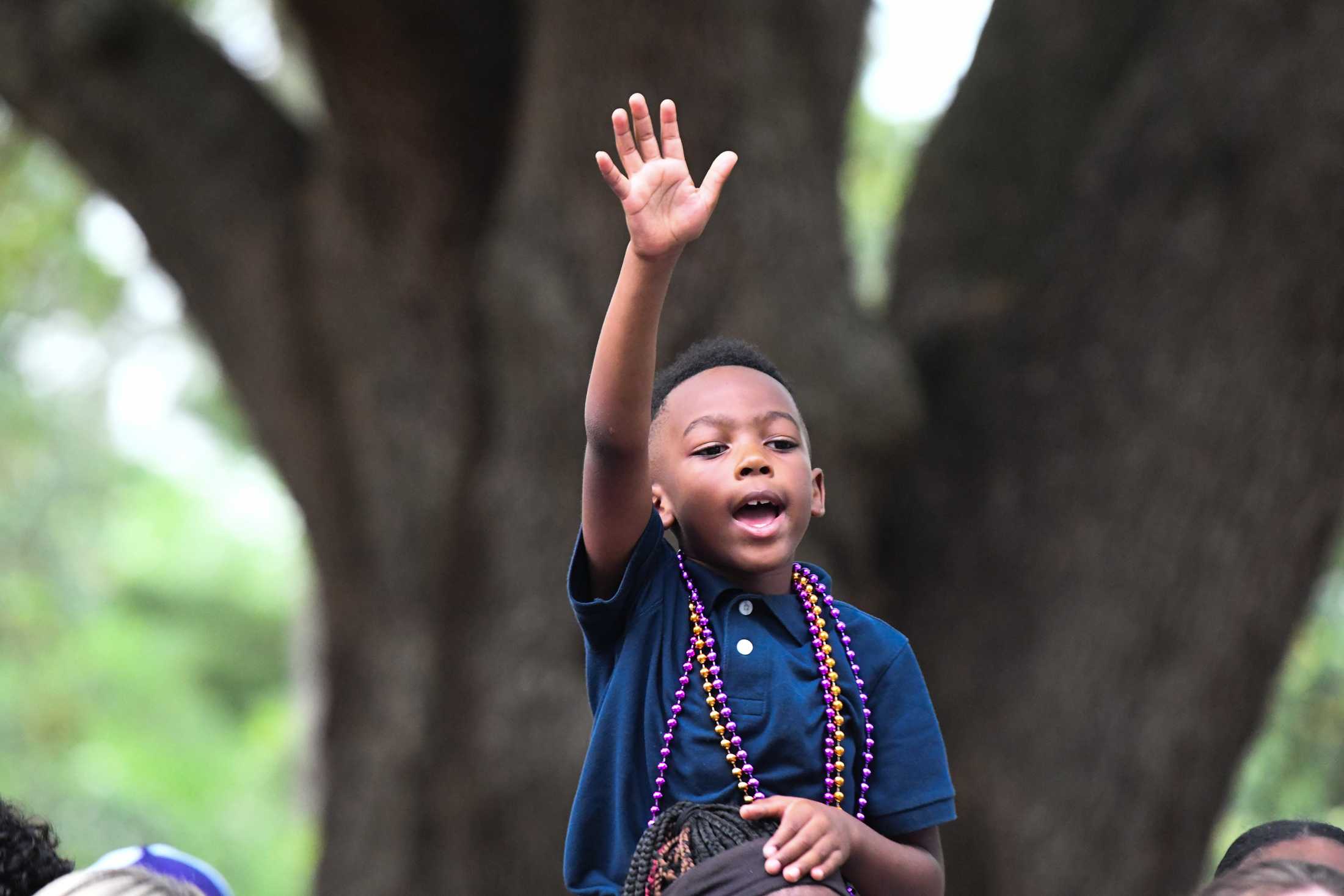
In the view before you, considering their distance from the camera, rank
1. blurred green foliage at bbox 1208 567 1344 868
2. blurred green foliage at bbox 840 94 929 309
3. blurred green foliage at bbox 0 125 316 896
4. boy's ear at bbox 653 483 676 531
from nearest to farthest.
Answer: boy's ear at bbox 653 483 676 531 < blurred green foliage at bbox 1208 567 1344 868 < blurred green foliage at bbox 840 94 929 309 < blurred green foliage at bbox 0 125 316 896

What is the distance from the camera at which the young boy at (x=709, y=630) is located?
2043 mm

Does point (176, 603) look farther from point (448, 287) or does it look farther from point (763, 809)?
point (763, 809)

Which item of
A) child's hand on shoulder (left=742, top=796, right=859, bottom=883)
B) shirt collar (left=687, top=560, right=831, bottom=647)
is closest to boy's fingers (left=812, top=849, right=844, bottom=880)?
child's hand on shoulder (left=742, top=796, right=859, bottom=883)

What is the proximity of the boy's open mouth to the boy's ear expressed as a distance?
117mm

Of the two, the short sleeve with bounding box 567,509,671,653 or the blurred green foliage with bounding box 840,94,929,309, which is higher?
the blurred green foliage with bounding box 840,94,929,309

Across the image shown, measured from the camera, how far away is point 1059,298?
4.74 metres

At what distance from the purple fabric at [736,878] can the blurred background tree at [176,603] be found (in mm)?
2456

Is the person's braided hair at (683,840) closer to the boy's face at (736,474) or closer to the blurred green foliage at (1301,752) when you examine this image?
the boy's face at (736,474)

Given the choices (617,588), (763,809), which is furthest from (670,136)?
(763,809)

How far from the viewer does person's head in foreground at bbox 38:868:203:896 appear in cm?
187

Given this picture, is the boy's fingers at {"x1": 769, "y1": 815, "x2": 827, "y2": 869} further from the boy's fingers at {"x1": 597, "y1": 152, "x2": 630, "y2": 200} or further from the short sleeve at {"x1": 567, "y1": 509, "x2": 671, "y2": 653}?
the boy's fingers at {"x1": 597, "y1": 152, "x2": 630, "y2": 200}

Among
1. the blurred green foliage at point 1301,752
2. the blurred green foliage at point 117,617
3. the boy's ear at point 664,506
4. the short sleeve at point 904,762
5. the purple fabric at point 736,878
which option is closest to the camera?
the purple fabric at point 736,878

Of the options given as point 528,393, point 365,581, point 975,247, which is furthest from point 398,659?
point 975,247

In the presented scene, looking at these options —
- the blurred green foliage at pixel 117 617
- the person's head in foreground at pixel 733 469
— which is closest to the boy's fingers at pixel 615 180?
the person's head in foreground at pixel 733 469
